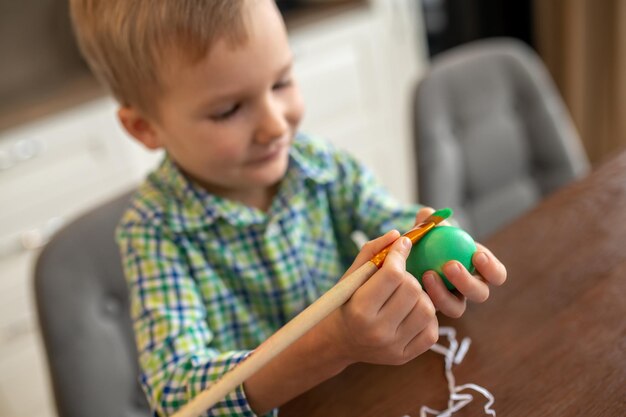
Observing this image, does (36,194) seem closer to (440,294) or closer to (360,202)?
(360,202)

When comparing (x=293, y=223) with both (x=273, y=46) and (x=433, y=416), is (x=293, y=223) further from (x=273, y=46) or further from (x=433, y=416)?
(x=433, y=416)

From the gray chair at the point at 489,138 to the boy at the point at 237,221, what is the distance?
0.35 m

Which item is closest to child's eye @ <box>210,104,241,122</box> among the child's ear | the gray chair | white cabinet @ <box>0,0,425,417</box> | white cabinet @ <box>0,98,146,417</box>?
the child's ear

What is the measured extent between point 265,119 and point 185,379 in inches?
10.5

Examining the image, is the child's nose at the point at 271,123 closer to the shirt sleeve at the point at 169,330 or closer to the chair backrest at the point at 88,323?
the shirt sleeve at the point at 169,330

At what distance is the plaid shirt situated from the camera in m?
0.70


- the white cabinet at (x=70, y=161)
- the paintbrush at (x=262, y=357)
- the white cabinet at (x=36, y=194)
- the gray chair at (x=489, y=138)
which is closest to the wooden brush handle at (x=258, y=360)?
the paintbrush at (x=262, y=357)

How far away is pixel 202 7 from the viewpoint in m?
0.66

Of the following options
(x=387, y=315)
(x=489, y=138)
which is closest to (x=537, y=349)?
(x=387, y=315)

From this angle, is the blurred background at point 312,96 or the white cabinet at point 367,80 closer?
the blurred background at point 312,96

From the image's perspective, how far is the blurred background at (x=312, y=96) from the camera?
5.64 ft

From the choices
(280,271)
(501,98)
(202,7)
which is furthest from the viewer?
(501,98)

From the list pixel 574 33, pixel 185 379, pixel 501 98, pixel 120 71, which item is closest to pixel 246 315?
pixel 185 379

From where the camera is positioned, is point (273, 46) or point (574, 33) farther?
point (574, 33)
